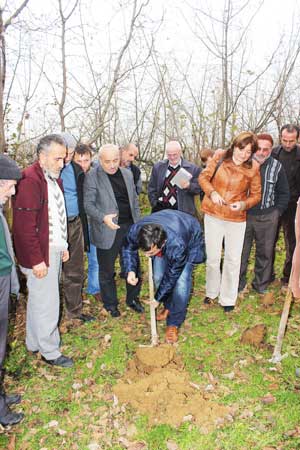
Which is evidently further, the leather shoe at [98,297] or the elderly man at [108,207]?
the leather shoe at [98,297]

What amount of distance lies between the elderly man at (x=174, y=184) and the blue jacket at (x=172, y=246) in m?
1.11

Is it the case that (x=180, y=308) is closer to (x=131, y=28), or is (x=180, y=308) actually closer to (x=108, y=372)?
(x=108, y=372)

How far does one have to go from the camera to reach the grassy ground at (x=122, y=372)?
111 inches

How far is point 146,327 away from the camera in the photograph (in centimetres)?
446

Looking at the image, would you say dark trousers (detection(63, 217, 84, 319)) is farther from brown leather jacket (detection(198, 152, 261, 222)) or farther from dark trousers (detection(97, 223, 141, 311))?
brown leather jacket (detection(198, 152, 261, 222))

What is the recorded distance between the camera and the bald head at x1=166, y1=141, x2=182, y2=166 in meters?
4.96

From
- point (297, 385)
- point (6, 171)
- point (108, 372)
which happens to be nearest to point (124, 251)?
point (108, 372)

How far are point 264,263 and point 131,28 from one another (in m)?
4.97

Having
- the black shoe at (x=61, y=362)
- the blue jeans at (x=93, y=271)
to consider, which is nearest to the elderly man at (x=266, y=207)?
the blue jeans at (x=93, y=271)

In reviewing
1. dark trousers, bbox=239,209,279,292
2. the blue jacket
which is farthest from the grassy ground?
the blue jacket

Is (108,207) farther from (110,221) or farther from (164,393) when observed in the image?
(164,393)

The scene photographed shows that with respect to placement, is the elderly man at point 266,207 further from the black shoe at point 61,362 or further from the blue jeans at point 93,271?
the black shoe at point 61,362

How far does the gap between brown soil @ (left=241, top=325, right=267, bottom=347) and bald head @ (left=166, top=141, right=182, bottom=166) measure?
8.01ft

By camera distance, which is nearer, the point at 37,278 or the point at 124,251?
the point at 37,278
